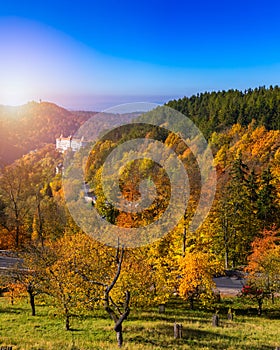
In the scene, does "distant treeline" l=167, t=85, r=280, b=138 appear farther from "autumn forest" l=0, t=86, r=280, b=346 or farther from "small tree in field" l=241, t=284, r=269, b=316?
"small tree in field" l=241, t=284, r=269, b=316

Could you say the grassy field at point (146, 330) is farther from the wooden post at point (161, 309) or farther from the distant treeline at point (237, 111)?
the distant treeline at point (237, 111)

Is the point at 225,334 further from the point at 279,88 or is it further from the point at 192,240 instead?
the point at 279,88

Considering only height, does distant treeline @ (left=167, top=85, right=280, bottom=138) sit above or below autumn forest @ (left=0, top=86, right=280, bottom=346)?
above

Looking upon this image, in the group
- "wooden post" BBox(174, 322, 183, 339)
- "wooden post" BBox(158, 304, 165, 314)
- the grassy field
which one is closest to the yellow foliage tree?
the grassy field

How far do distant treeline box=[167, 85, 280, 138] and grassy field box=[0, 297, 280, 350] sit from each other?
7302 centimetres

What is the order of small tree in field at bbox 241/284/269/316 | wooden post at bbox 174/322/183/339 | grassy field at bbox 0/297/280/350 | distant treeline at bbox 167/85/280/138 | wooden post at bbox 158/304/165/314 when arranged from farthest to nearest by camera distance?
distant treeline at bbox 167/85/280/138, small tree in field at bbox 241/284/269/316, wooden post at bbox 158/304/165/314, wooden post at bbox 174/322/183/339, grassy field at bbox 0/297/280/350

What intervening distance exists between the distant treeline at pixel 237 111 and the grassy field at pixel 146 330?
73.0 metres

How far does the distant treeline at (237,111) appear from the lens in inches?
3595

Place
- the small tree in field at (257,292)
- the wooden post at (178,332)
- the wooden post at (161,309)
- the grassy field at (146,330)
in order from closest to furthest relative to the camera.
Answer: the grassy field at (146,330) < the wooden post at (178,332) < the wooden post at (161,309) < the small tree in field at (257,292)

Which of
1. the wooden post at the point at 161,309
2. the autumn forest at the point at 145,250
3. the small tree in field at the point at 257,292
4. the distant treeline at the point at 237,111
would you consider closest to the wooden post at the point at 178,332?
the autumn forest at the point at 145,250

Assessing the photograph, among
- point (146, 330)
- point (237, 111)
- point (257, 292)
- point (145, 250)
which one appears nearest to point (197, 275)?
point (145, 250)

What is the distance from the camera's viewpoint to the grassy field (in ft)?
52.1

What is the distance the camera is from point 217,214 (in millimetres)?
34656

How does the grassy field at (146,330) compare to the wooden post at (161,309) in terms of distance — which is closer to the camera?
the grassy field at (146,330)
